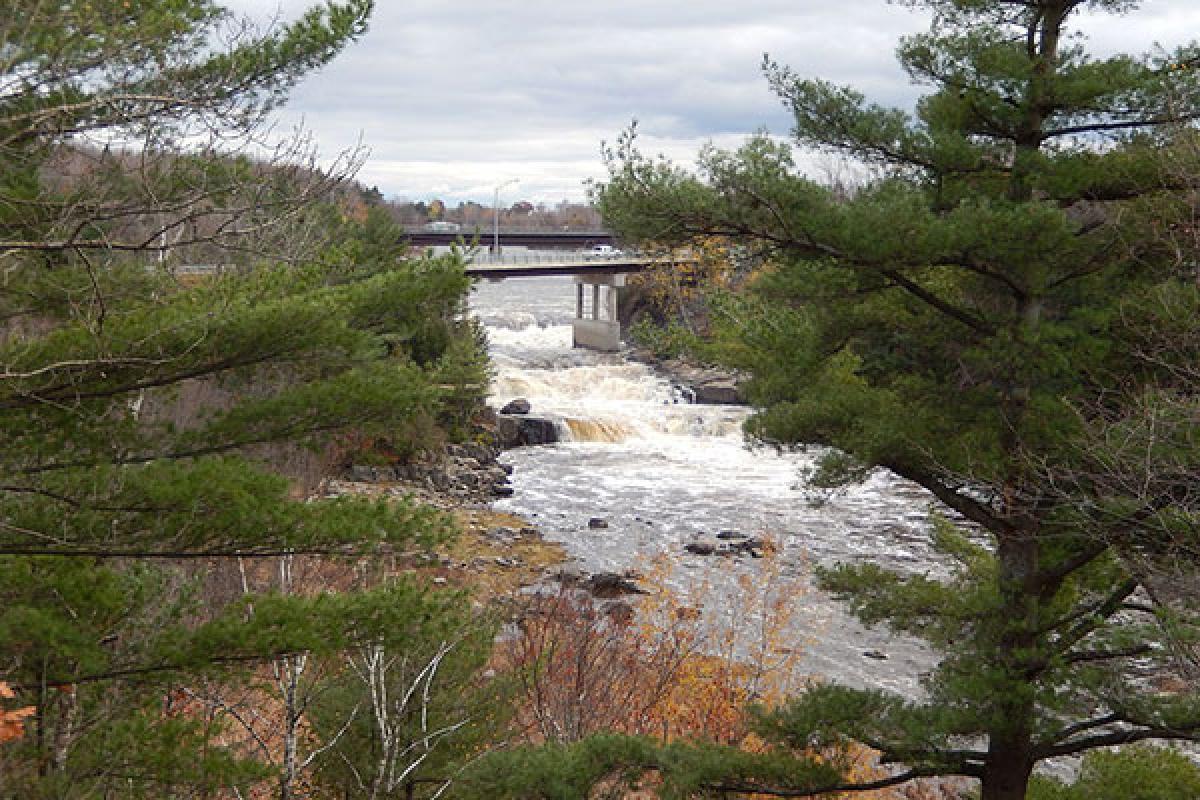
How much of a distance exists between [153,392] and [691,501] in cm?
2190

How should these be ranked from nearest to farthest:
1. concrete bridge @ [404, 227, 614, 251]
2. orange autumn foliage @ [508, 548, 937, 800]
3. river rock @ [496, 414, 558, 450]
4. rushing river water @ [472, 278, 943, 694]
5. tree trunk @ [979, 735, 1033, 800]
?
tree trunk @ [979, 735, 1033, 800]
orange autumn foliage @ [508, 548, 937, 800]
rushing river water @ [472, 278, 943, 694]
river rock @ [496, 414, 558, 450]
concrete bridge @ [404, 227, 614, 251]

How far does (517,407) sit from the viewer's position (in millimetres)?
38469

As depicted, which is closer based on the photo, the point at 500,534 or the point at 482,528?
the point at 500,534

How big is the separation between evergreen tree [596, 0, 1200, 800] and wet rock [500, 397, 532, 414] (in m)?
29.1

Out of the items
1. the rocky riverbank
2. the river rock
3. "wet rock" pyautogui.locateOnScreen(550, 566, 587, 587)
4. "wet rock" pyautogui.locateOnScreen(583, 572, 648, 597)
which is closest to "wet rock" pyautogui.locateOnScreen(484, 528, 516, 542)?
the rocky riverbank

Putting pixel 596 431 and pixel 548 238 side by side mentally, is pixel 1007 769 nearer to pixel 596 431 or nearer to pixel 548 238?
pixel 596 431

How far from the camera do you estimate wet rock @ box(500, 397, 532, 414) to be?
3831 centimetres

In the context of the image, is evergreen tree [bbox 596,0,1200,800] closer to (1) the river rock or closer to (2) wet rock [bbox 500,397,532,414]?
(1) the river rock

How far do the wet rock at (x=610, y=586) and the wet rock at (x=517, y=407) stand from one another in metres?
16.8

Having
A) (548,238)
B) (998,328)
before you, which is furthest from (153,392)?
(548,238)

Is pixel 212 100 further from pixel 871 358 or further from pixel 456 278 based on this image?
pixel 871 358

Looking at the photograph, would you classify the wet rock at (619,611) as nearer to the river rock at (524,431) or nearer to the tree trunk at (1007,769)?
the tree trunk at (1007,769)

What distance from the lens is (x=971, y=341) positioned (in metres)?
9.27

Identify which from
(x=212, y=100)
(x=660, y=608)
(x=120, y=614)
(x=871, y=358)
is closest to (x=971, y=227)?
(x=871, y=358)
